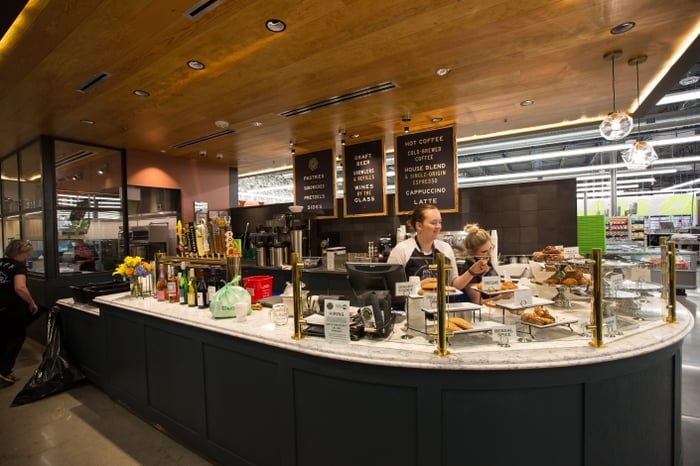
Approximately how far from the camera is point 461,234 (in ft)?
16.6

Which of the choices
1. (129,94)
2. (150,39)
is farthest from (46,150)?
(150,39)

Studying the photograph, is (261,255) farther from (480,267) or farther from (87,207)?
(480,267)

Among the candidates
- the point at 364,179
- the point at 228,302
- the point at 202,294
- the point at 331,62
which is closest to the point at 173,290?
the point at 202,294

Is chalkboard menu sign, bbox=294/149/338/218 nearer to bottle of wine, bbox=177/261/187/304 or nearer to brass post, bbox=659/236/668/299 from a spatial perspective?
bottle of wine, bbox=177/261/187/304

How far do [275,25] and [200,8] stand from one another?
485 millimetres

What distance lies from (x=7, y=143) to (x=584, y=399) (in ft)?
25.2

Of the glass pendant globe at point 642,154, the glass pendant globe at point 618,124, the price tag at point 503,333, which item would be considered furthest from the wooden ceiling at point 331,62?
the price tag at point 503,333

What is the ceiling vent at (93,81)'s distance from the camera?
3.12 m

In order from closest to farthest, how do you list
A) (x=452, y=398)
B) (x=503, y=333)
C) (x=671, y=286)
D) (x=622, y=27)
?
(x=452, y=398), (x=503, y=333), (x=671, y=286), (x=622, y=27)

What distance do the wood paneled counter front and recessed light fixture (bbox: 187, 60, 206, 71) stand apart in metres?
2.16

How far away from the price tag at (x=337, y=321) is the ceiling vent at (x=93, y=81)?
3026 millimetres

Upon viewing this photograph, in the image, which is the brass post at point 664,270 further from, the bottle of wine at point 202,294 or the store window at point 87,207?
the store window at point 87,207

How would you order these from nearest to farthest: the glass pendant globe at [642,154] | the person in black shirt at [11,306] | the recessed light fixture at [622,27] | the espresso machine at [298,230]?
the recessed light fixture at [622,27]
the glass pendant globe at [642,154]
the person in black shirt at [11,306]
the espresso machine at [298,230]

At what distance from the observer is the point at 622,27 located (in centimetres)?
251
